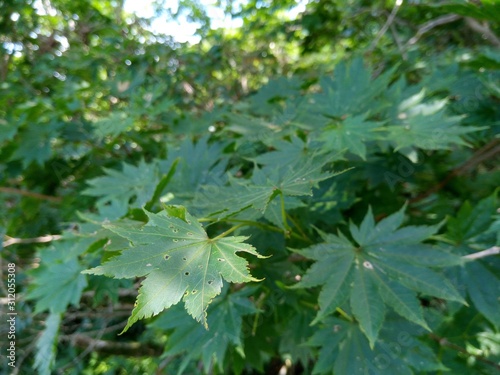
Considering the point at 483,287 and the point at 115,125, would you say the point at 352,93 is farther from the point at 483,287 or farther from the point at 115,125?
the point at 115,125

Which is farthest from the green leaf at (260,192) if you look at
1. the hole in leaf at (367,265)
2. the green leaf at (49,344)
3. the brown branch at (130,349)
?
the brown branch at (130,349)

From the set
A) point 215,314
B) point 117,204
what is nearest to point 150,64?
point 117,204

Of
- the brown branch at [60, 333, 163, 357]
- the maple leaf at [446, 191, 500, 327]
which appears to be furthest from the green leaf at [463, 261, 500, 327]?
the brown branch at [60, 333, 163, 357]

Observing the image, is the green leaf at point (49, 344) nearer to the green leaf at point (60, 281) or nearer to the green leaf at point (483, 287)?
the green leaf at point (60, 281)

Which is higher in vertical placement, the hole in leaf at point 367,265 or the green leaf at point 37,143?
the green leaf at point 37,143

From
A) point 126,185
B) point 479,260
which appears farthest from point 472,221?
point 126,185

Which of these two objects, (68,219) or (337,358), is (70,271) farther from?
(337,358)
